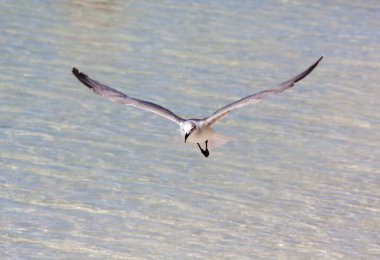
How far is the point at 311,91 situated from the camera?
15.6 metres

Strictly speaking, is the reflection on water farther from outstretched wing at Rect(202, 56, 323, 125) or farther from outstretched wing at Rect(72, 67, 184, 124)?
outstretched wing at Rect(202, 56, 323, 125)

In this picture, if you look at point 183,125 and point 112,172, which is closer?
point 183,125

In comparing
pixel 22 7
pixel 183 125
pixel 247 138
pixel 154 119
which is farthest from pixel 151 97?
pixel 183 125

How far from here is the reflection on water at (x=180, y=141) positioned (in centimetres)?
1073

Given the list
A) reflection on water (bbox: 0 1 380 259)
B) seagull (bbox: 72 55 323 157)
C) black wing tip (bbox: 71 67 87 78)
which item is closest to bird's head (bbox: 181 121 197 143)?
seagull (bbox: 72 55 323 157)

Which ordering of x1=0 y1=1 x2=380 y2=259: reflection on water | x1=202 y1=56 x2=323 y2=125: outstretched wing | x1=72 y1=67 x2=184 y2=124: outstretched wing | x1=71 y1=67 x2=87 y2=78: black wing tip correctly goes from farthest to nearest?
x1=0 y1=1 x2=380 y2=259: reflection on water < x1=72 y1=67 x2=184 y2=124: outstretched wing < x1=71 y1=67 x2=87 y2=78: black wing tip < x1=202 y1=56 x2=323 y2=125: outstretched wing

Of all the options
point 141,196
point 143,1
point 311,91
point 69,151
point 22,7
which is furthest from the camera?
point 143,1

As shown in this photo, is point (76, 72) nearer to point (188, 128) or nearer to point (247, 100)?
point (188, 128)

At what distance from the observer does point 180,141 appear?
13414 millimetres

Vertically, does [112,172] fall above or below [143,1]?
below

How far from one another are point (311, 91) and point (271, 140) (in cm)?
243

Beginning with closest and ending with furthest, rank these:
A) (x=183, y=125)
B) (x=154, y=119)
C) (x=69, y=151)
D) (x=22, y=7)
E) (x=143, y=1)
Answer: (x=183, y=125) < (x=69, y=151) < (x=154, y=119) < (x=22, y=7) < (x=143, y=1)

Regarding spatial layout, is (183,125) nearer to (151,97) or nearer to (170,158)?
(170,158)

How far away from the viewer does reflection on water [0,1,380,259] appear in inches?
423
